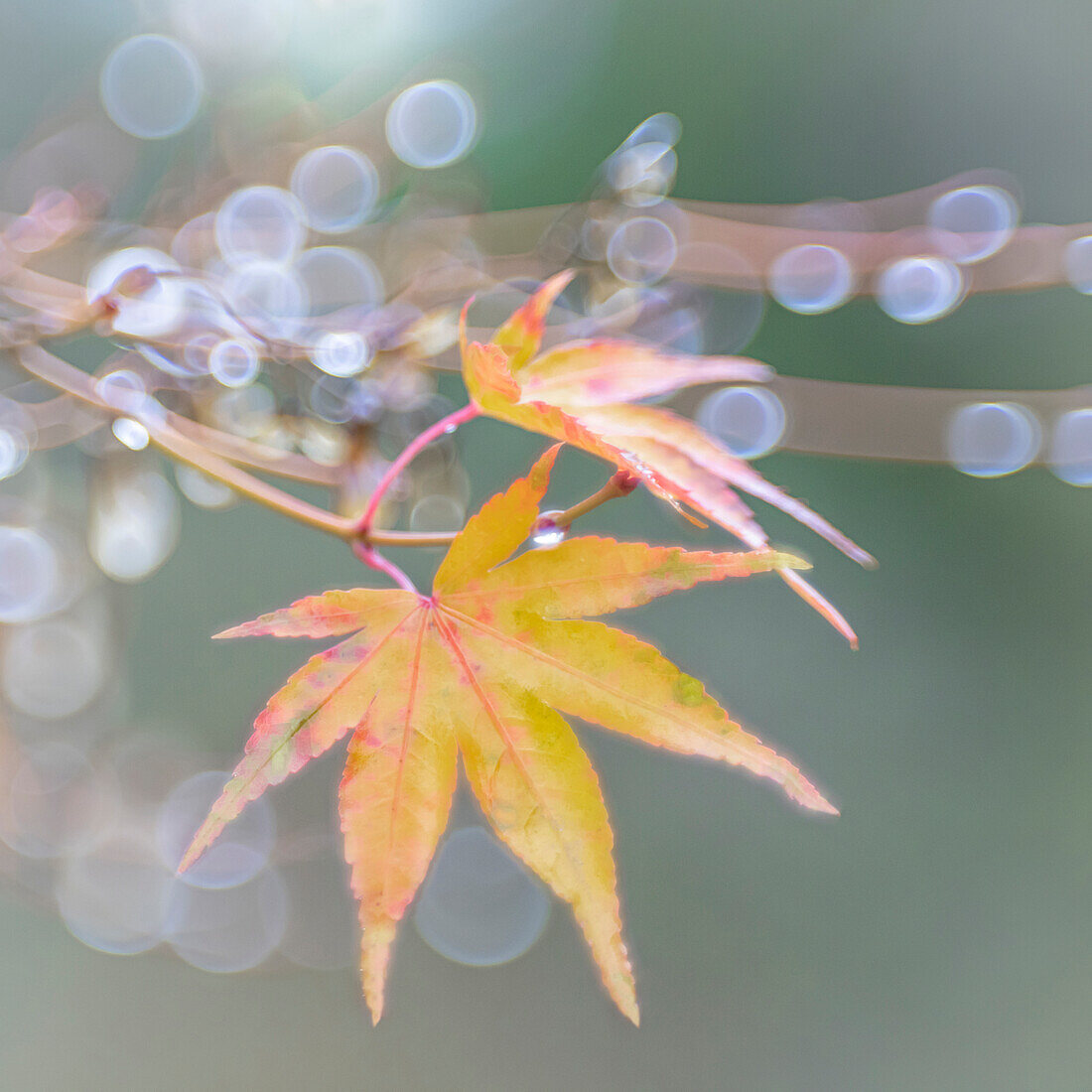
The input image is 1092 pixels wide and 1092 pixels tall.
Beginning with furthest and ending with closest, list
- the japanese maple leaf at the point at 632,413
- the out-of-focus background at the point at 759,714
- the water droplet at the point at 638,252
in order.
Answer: the out-of-focus background at the point at 759,714, the water droplet at the point at 638,252, the japanese maple leaf at the point at 632,413

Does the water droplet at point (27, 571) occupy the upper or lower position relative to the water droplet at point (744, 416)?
lower

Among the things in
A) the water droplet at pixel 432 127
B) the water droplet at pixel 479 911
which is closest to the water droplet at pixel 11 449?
the water droplet at pixel 432 127

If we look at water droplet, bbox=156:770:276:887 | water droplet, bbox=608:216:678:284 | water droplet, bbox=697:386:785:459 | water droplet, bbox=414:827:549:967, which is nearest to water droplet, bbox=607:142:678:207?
water droplet, bbox=608:216:678:284

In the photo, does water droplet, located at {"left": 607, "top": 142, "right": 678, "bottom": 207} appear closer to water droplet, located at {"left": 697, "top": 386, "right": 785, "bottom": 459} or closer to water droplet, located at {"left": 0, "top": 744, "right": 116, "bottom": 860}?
water droplet, located at {"left": 697, "top": 386, "right": 785, "bottom": 459}

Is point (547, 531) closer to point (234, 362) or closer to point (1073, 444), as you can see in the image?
point (234, 362)

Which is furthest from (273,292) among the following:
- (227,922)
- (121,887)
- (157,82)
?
(157,82)

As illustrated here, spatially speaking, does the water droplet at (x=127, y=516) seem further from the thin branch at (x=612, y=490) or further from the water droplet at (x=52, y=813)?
the thin branch at (x=612, y=490)

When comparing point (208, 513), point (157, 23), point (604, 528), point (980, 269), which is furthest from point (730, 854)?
point (157, 23)

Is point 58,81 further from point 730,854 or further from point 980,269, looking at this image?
point 730,854
